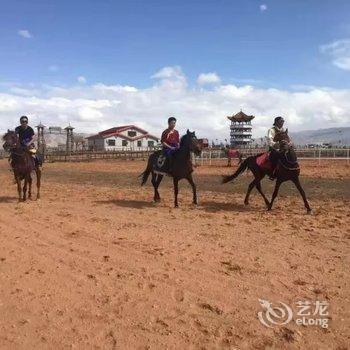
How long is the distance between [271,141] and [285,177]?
108 cm

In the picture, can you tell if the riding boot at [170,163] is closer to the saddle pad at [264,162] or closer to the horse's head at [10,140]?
the saddle pad at [264,162]

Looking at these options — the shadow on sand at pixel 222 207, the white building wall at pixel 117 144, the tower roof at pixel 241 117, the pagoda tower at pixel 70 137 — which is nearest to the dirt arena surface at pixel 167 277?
the shadow on sand at pixel 222 207

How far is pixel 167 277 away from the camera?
6.33 meters

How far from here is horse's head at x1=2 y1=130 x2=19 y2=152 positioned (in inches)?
517

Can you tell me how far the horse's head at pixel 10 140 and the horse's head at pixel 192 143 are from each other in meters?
5.08

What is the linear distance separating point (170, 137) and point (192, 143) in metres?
Result: 1.13

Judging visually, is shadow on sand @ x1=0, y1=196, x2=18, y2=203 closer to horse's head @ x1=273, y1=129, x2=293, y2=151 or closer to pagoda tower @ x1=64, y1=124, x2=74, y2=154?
horse's head @ x1=273, y1=129, x2=293, y2=151

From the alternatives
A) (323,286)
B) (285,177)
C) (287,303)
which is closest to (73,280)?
(287,303)

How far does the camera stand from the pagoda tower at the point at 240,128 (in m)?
102

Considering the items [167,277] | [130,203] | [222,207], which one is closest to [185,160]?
[222,207]

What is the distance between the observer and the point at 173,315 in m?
5.14

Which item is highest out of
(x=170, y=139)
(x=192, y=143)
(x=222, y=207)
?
(x=170, y=139)

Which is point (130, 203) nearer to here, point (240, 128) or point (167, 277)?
point (167, 277)

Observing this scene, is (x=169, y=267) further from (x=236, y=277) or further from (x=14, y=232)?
(x=14, y=232)
